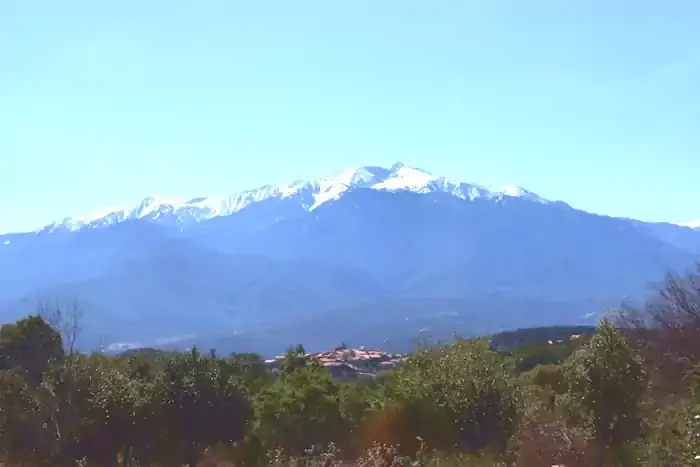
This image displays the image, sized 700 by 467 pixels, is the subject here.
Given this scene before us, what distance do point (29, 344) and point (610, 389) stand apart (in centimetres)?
2997

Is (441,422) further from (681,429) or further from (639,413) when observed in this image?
(681,429)

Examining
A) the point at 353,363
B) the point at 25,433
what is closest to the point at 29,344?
the point at 25,433

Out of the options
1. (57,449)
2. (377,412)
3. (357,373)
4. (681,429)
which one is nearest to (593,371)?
(681,429)

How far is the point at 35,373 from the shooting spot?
37.0 meters

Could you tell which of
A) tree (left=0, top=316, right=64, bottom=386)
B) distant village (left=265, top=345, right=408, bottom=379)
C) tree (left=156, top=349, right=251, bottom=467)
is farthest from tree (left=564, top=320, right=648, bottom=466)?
distant village (left=265, top=345, right=408, bottom=379)

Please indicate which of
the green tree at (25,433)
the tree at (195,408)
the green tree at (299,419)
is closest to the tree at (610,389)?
the green tree at (299,419)

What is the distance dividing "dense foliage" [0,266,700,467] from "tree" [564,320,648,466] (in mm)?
34

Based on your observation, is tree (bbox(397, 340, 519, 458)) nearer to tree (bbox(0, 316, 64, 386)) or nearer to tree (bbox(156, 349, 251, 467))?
tree (bbox(156, 349, 251, 467))

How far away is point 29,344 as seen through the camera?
39.0 m

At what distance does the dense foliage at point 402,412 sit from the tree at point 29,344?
275cm

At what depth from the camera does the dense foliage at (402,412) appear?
65.8 ft

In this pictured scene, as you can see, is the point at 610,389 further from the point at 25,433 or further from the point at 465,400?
the point at 25,433

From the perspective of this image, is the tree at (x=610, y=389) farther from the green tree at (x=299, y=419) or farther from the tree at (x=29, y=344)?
the tree at (x=29, y=344)

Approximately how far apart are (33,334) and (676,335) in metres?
30.2
